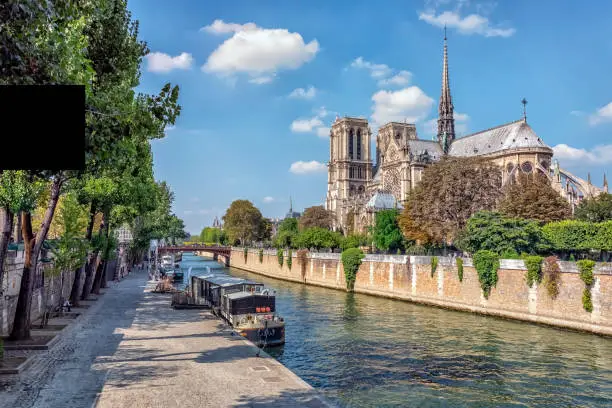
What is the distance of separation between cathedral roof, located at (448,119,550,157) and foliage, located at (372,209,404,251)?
95.1 feet

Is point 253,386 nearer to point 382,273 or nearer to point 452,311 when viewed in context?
point 452,311

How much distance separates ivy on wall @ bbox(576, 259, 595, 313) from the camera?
32.0 meters

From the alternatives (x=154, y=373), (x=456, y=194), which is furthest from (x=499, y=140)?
(x=154, y=373)

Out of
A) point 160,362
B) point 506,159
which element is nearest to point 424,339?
point 160,362

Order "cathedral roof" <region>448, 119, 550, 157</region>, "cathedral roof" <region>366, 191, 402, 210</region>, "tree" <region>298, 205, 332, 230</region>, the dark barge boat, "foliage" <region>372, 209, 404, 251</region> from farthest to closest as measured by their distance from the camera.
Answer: "tree" <region>298, 205, 332, 230</region>
"cathedral roof" <region>366, 191, 402, 210</region>
"cathedral roof" <region>448, 119, 550, 157</region>
"foliage" <region>372, 209, 404, 251</region>
the dark barge boat

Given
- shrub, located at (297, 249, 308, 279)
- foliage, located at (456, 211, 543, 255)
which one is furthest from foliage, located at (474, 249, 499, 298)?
shrub, located at (297, 249, 308, 279)

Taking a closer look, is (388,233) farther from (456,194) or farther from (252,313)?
(252,313)

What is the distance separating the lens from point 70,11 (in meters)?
8.97

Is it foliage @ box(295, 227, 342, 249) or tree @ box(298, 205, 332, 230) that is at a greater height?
tree @ box(298, 205, 332, 230)

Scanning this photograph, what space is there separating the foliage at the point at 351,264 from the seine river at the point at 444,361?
61.0 ft

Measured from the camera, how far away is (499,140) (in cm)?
10206

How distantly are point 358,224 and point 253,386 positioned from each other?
3924 inches

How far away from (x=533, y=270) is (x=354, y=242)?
53227mm

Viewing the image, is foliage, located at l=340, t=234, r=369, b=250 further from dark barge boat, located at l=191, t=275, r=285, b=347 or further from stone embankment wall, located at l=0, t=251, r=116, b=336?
stone embankment wall, located at l=0, t=251, r=116, b=336
